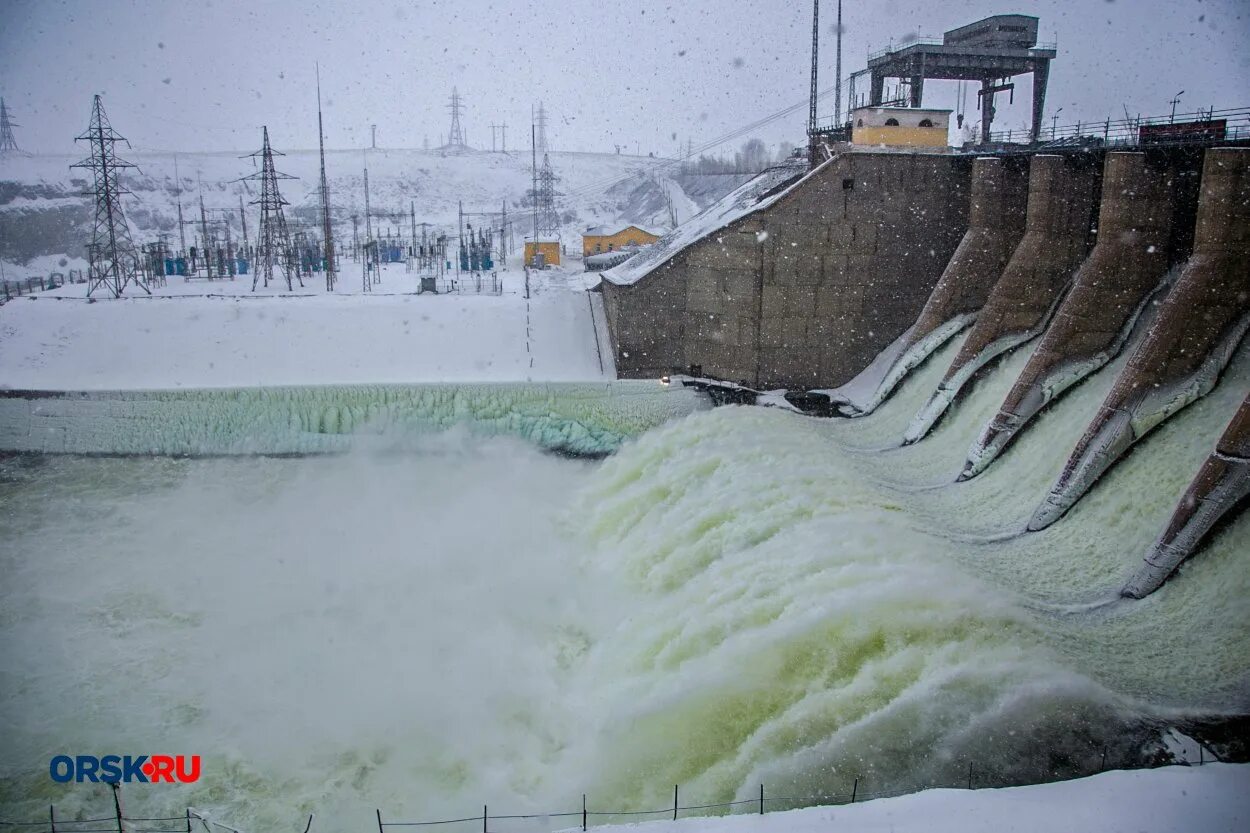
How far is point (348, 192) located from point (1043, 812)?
6398cm

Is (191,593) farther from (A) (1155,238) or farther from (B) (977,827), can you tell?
(A) (1155,238)

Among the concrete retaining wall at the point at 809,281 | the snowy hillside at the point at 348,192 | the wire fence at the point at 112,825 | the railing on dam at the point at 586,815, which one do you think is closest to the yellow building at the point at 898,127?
the concrete retaining wall at the point at 809,281

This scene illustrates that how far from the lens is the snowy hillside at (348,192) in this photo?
4578 centimetres

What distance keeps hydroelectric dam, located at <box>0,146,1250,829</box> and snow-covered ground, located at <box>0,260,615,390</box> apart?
2.59 feet

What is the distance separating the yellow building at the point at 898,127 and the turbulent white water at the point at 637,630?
729 centimetres

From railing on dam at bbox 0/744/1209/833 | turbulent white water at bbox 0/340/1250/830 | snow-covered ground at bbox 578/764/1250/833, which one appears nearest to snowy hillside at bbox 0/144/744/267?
turbulent white water at bbox 0/340/1250/830

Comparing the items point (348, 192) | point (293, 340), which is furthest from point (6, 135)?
point (293, 340)

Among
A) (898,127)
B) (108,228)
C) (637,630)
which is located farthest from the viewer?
(108,228)

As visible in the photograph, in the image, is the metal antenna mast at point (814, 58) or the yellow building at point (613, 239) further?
the yellow building at point (613, 239)

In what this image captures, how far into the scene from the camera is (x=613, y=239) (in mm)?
34844

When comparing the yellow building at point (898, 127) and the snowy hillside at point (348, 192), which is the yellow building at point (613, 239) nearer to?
the snowy hillside at point (348, 192)

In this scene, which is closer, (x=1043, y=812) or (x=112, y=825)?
(x=1043, y=812)

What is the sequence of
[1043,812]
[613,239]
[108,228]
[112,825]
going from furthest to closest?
[613,239] < [108,228] < [112,825] < [1043,812]

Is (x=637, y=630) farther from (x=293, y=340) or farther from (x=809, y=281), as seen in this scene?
(x=293, y=340)
